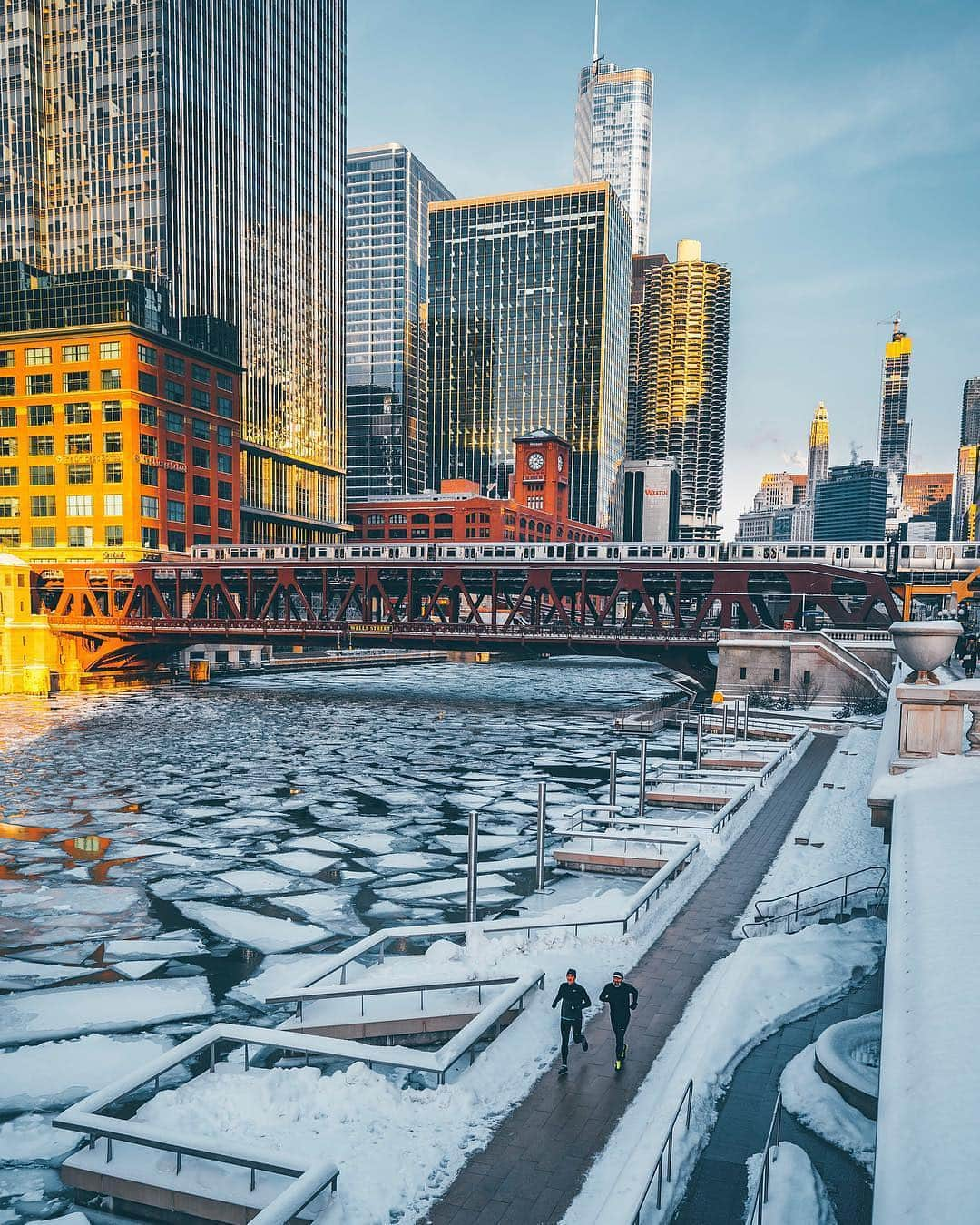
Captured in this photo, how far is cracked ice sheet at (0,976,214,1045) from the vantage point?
47.2 ft

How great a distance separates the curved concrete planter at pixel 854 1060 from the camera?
10.9 meters

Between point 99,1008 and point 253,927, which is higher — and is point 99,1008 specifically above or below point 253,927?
above

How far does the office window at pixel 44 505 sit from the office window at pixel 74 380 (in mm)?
11004

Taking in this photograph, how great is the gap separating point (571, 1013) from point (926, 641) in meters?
10.5

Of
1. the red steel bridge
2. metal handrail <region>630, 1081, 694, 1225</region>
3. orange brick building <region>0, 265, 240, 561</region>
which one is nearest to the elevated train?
the red steel bridge

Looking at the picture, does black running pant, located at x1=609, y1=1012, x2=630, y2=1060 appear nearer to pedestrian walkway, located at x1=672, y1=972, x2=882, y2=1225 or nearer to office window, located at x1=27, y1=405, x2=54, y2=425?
pedestrian walkway, located at x1=672, y1=972, x2=882, y2=1225

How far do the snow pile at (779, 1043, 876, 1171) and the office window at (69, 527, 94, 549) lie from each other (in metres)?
89.6

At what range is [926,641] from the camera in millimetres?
17312

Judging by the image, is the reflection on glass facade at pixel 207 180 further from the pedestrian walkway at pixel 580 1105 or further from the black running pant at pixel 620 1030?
the black running pant at pixel 620 1030

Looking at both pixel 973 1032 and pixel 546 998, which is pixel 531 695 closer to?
pixel 546 998

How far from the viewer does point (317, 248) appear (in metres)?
158

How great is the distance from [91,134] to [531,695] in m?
110

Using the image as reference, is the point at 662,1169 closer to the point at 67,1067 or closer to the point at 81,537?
the point at 67,1067

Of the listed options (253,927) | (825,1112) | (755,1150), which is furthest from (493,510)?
(755,1150)
